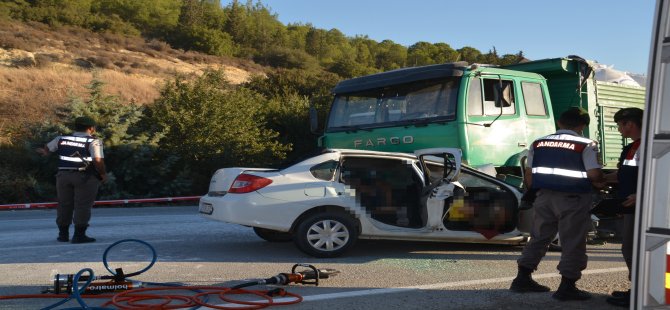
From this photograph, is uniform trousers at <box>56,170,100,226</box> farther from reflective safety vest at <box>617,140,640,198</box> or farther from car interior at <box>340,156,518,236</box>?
reflective safety vest at <box>617,140,640,198</box>

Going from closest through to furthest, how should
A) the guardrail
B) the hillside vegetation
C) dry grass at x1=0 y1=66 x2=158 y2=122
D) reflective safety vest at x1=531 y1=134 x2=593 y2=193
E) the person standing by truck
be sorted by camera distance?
the person standing by truck, reflective safety vest at x1=531 y1=134 x2=593 y2=193, the guardrail, the hillside vegetation, dry grass at x1=0 y1=66 x2=158 y2=122

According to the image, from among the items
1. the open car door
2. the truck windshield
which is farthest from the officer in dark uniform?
the truck windshield

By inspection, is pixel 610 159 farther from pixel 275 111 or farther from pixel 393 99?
pixel 275 111

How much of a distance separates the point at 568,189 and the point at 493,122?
3.60 metres

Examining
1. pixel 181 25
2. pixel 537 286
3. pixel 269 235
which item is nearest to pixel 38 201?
pixel 269 235

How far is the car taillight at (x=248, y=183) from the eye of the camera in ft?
23.9

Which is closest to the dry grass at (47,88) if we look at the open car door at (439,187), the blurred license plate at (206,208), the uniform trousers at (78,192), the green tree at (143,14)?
the uniform trousers at (78,192)

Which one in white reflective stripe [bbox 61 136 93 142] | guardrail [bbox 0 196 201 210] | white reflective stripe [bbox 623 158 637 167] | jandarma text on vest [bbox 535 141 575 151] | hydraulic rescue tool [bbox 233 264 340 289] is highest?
jandarma text on vest [bbox 535 141 575 151]

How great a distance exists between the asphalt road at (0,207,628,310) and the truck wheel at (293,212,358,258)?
0.12 metres

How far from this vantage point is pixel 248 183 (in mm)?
7309

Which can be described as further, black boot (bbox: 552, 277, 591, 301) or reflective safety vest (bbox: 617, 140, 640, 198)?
black boot (bbox: 552, 277, 591, 301)

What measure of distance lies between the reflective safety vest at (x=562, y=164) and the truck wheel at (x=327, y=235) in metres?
2.44

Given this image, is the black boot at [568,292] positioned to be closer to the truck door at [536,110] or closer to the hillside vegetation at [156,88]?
the hillside vegetation at [156,88]

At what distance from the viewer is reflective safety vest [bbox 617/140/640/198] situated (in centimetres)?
514
